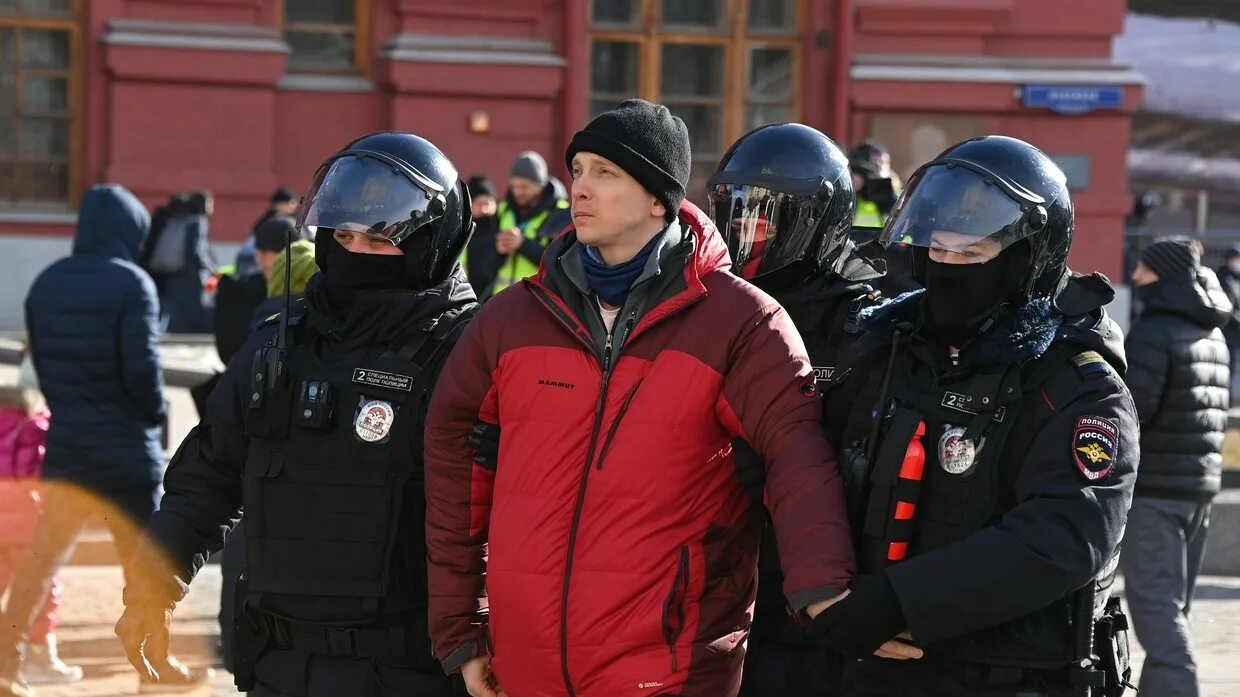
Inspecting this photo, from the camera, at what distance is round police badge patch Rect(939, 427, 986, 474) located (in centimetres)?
337

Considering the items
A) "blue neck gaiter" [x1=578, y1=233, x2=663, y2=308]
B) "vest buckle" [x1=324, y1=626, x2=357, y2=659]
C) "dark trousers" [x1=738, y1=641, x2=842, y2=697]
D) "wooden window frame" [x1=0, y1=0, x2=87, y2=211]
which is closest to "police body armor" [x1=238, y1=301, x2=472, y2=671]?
"vest buckle" [x1=324, y1=626, x2=357, y2=659]

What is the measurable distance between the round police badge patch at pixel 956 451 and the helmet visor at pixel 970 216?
346 mm

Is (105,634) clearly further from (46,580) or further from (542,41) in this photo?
(542,41)

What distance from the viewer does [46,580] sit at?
684 cm

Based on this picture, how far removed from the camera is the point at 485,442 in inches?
141

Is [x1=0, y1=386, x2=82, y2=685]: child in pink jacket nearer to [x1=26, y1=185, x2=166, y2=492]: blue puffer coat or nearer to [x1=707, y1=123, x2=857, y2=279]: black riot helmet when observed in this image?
[x1=26, y1=185, x2=166, y2=492]: blue puffer coat

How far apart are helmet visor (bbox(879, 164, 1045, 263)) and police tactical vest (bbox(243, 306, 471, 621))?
3.54 feet

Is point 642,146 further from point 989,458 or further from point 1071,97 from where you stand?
point 1071,97

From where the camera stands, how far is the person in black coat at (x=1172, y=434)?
6449 mm

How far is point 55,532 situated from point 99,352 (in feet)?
2.24

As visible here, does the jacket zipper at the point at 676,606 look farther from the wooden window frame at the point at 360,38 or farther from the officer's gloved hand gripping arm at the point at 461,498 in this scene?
the wooden window frame at the point at 360,38

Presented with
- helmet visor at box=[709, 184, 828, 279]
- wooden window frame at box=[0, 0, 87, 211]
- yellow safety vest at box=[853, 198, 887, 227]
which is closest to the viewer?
helmet visor at box=[709, 184, 828, 279]

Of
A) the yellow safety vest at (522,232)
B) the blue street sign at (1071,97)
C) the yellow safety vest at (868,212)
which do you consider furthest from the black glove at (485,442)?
the blue street sign at (1071,97)

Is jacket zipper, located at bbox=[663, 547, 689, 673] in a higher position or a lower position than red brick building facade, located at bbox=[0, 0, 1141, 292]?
lower
